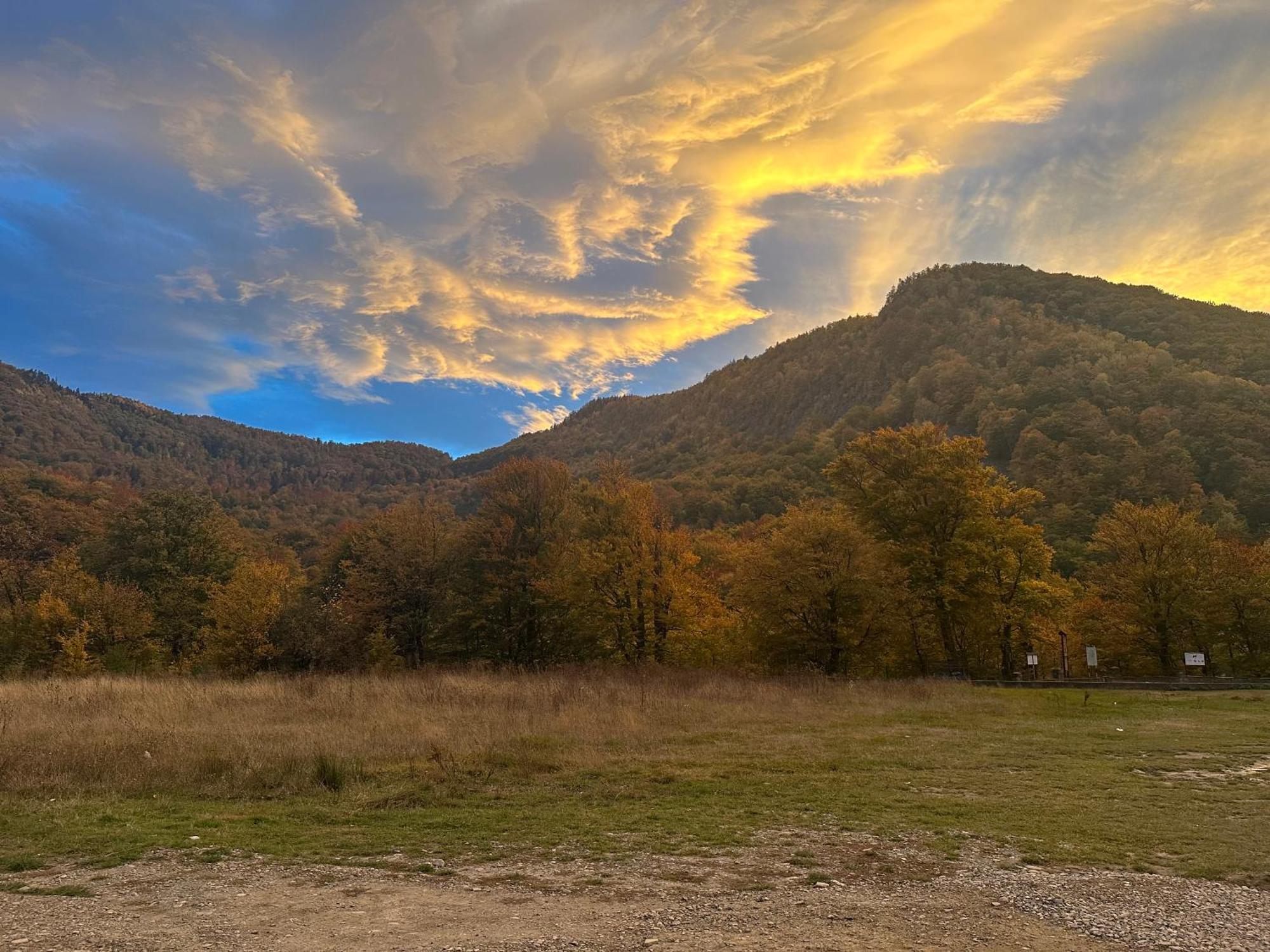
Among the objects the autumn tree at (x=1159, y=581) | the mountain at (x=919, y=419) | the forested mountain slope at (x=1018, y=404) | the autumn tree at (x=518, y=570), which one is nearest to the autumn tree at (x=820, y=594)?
the autumn tree at (x=518, y=570)

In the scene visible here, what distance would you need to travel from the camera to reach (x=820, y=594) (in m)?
32.9

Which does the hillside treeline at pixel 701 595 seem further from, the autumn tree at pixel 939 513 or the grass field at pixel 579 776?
the grass field at pixel 579 776

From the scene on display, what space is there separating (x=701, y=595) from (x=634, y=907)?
96.2ft

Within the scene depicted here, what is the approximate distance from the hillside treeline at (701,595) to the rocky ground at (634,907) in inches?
1027

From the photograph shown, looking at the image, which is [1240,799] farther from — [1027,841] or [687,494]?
[687,494]

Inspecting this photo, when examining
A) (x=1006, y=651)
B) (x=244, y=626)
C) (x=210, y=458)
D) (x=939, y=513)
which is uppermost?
(x=210, y=458)

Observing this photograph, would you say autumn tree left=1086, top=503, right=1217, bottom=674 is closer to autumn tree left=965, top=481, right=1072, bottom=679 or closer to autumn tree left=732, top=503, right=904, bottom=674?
autumn tree left=965, top=481, right=1072, bottom=679

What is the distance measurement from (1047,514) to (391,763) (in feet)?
261

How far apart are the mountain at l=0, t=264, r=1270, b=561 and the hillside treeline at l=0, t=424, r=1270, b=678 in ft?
36.4

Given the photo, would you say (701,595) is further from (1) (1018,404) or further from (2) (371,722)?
(1) (1018,404)

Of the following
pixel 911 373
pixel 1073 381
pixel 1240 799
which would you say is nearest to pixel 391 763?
pixel 1240 799

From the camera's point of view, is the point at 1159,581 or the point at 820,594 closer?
the point at 820,594

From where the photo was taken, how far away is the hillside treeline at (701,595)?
33750 millimetres

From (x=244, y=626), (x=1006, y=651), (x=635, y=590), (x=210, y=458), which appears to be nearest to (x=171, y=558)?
(x=244, y=626)
